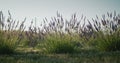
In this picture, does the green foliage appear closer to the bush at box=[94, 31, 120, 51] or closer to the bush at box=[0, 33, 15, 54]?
the bush at box=[94, 31, 120, 51]

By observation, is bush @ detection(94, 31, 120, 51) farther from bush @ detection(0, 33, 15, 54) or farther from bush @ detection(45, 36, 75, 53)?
bush @ detection(0, 33, 15, 54)

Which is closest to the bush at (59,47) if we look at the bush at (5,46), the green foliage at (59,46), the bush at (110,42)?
the green foliage at (59,46)

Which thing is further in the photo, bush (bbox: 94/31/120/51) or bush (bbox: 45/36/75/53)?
bush (bbox: 94/31/120/51)

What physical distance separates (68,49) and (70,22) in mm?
1131

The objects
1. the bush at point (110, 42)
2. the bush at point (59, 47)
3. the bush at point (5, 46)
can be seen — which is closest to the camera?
the bush at point (5, 46)

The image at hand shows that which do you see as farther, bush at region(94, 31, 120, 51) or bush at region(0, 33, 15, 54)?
bush at region(94, 31, 120, 51)

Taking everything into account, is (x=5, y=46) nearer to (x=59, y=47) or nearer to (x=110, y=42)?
(x=59, y=47)

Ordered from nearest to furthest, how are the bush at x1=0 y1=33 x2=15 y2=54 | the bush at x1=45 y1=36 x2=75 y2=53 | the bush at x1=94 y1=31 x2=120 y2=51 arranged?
the bush at x1=0 y1=33 x2=15 y2=54 → the bush at x1=45 y1=36 x2=75 y2=53 → the bush at x1=94 y1=31 x2=120 y2=51

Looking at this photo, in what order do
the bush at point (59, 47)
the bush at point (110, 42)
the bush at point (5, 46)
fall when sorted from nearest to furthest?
the bush at point (5, 46) < the bush at point (59, 47) < the bush at point (110, 42)

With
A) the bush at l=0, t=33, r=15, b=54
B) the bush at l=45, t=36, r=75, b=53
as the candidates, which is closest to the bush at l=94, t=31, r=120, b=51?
the bush at l=45, t=36, r=75, b=53

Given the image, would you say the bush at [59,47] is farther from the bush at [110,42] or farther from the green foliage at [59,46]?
the bush at [110,42]

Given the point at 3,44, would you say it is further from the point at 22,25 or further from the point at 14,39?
the point at 22,25

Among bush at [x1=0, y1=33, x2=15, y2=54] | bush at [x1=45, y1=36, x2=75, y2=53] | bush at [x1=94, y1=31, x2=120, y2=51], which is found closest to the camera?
bush at [x1=0, y1=33, x2=15, y2=54]

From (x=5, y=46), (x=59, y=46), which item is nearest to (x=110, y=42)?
(x=59, y=46)
